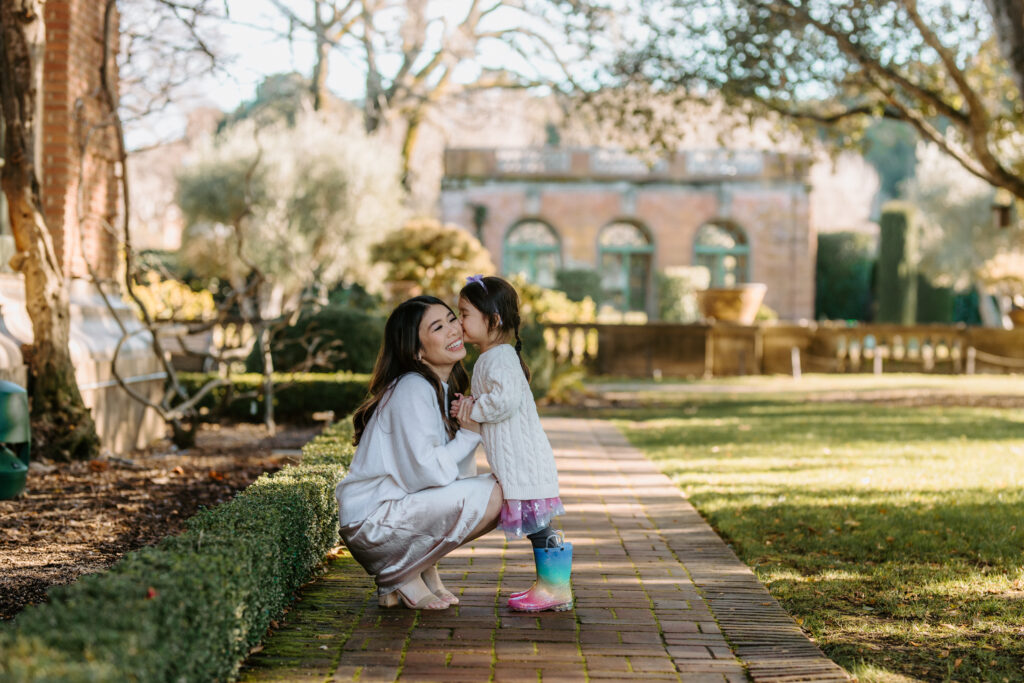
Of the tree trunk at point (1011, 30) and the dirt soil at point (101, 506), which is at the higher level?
the tree trunk at point (1011, 30)

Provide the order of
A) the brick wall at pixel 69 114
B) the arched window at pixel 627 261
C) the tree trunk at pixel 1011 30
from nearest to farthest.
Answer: the brick wall at pixel 69 114 → the tree trunk at pixel 1011 30 → the arched window at pixel 627 261

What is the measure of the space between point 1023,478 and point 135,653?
689 cm

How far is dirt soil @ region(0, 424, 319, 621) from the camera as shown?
4.41 meters

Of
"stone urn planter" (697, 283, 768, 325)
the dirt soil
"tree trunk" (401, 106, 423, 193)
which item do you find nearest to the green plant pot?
the dirt soil

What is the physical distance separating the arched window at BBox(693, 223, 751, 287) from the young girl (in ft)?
104

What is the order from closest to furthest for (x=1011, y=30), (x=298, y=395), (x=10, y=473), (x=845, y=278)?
1. (x=10, y=473)
2. (x=1011, y=30)
3. (x=298, y=395)
4. (x=845, y=278)

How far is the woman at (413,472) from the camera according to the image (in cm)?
379

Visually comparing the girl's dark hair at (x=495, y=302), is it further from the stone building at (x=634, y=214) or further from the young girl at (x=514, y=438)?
the stone building at (x=634, y=214)

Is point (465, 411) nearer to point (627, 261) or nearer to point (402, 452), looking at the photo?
point (402, 452)

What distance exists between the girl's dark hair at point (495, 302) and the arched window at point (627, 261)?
31.3 m

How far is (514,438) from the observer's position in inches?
153

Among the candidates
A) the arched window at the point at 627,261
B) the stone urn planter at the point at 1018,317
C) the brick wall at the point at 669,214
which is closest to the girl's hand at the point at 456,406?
the stone urn planter at the point at 1018,317

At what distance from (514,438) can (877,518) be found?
3036 millimetres

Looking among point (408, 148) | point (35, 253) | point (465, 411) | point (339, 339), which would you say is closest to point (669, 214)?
point (408, 148)
